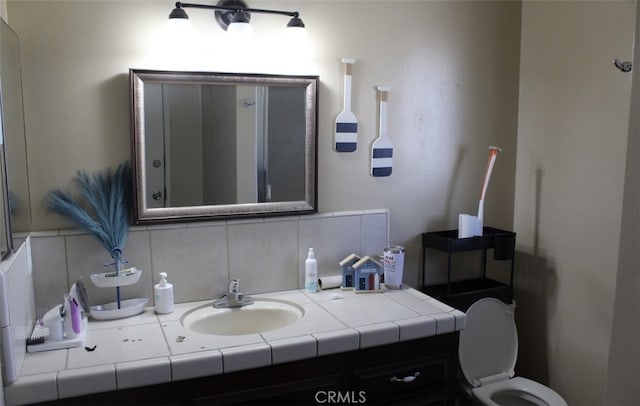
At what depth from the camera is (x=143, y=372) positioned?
147 cm

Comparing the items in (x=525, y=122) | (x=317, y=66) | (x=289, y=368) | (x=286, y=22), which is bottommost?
(x=289, y=368)

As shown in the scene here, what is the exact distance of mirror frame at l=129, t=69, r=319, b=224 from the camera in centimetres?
184

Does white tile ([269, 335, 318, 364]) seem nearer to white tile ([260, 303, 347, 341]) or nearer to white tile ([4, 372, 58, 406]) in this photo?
white tile ([260, 303, 347, 341])

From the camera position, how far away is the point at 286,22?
2.04 meters

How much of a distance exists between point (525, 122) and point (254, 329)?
1583 millimetres

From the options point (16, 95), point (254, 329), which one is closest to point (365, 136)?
point (254, 329)

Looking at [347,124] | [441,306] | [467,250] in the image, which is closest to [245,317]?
[441,306]

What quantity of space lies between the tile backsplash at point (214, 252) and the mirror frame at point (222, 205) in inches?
1.6

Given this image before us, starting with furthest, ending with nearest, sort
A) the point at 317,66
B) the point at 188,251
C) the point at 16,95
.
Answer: the point at 317,66
the point at 188,251
the point at 16,95

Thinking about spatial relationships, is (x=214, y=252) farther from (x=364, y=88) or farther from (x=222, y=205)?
(x=364, y=88)

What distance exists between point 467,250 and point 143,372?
142cm

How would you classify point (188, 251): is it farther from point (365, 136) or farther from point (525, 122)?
point (525, 122)

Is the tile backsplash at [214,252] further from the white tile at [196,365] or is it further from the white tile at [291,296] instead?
the white tile at [196,365]

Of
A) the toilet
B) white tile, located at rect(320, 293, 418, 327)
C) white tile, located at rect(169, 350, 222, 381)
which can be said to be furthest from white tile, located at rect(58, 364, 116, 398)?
the toilet
